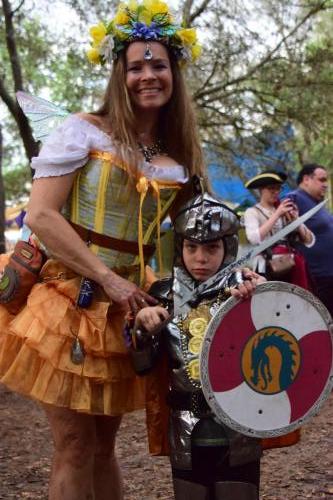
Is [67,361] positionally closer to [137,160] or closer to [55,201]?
[55,201]

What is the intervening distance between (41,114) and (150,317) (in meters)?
0.92

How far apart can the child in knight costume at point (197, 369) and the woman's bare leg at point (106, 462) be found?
0.93ft

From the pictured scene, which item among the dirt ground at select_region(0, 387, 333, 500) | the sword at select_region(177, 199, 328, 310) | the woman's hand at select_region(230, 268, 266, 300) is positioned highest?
the sword at select_region(177, 199, 328, 310)

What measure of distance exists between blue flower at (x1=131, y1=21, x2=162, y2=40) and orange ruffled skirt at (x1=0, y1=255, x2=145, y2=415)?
32.3 inches

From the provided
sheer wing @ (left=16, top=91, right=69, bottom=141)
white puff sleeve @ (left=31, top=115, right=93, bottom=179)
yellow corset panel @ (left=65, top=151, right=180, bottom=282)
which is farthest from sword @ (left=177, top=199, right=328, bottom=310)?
sheer wing @ (left=16, top=91, right=69, bottom=141)

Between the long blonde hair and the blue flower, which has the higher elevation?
the blue flower

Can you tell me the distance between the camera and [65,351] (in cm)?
230

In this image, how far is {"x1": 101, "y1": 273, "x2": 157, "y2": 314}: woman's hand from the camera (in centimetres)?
226

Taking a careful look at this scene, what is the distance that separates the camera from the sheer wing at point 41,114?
2.53 metres

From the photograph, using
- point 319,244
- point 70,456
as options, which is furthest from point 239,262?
point 319,244

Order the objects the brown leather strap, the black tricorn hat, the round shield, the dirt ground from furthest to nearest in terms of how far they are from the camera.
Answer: the black tricorn hat
the dirt ground
the brown leather strap
the round shield

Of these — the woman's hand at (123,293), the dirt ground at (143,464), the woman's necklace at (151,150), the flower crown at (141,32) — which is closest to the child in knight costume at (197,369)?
the woman's hand at (123,293)

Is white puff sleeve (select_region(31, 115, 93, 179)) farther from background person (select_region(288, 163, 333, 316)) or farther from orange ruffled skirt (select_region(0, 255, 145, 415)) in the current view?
background person (select_region(288, 163, 333, 316))

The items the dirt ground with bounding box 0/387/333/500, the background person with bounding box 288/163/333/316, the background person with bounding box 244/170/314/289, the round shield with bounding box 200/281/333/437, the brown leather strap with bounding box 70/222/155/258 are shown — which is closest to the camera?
the round shield with bounding box 200/281/333/437
